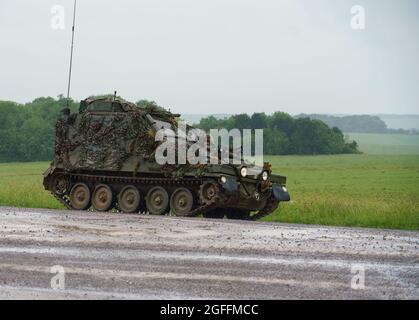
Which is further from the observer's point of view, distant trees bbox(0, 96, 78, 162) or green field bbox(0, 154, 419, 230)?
distant trees bbox(0, 96, 78, 162)

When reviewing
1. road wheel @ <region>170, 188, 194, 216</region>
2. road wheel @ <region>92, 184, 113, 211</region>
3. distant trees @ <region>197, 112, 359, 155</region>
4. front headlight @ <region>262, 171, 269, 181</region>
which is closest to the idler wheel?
road wheel @ <region>170, 188, 194, 216</region>

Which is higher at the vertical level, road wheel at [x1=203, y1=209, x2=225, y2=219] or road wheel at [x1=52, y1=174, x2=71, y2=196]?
road wheel at [x1=52, y1=174, x2=71, y2=196]

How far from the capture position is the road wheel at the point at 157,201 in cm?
2809

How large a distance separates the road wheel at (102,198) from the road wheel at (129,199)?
0.30 m

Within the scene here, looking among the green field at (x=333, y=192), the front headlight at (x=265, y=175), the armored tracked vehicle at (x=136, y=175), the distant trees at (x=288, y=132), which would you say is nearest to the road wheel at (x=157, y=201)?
the armored tracked vehicle at (x=136, y=175)

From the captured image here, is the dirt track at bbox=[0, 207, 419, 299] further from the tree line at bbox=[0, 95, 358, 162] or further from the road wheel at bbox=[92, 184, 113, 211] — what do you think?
the tree line at bbox=[0, 95, 358, 162]

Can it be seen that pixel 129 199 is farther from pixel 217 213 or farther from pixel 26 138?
pixel 26 138

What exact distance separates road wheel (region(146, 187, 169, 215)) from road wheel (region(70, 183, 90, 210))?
7.40 ft

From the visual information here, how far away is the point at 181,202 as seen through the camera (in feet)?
91.2

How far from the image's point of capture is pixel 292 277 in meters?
13.8

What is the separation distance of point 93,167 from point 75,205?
1.21 meters

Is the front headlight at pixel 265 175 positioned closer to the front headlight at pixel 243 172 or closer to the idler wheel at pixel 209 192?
the front headlight at pixel 243 172

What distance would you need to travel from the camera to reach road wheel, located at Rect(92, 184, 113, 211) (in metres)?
29.4
